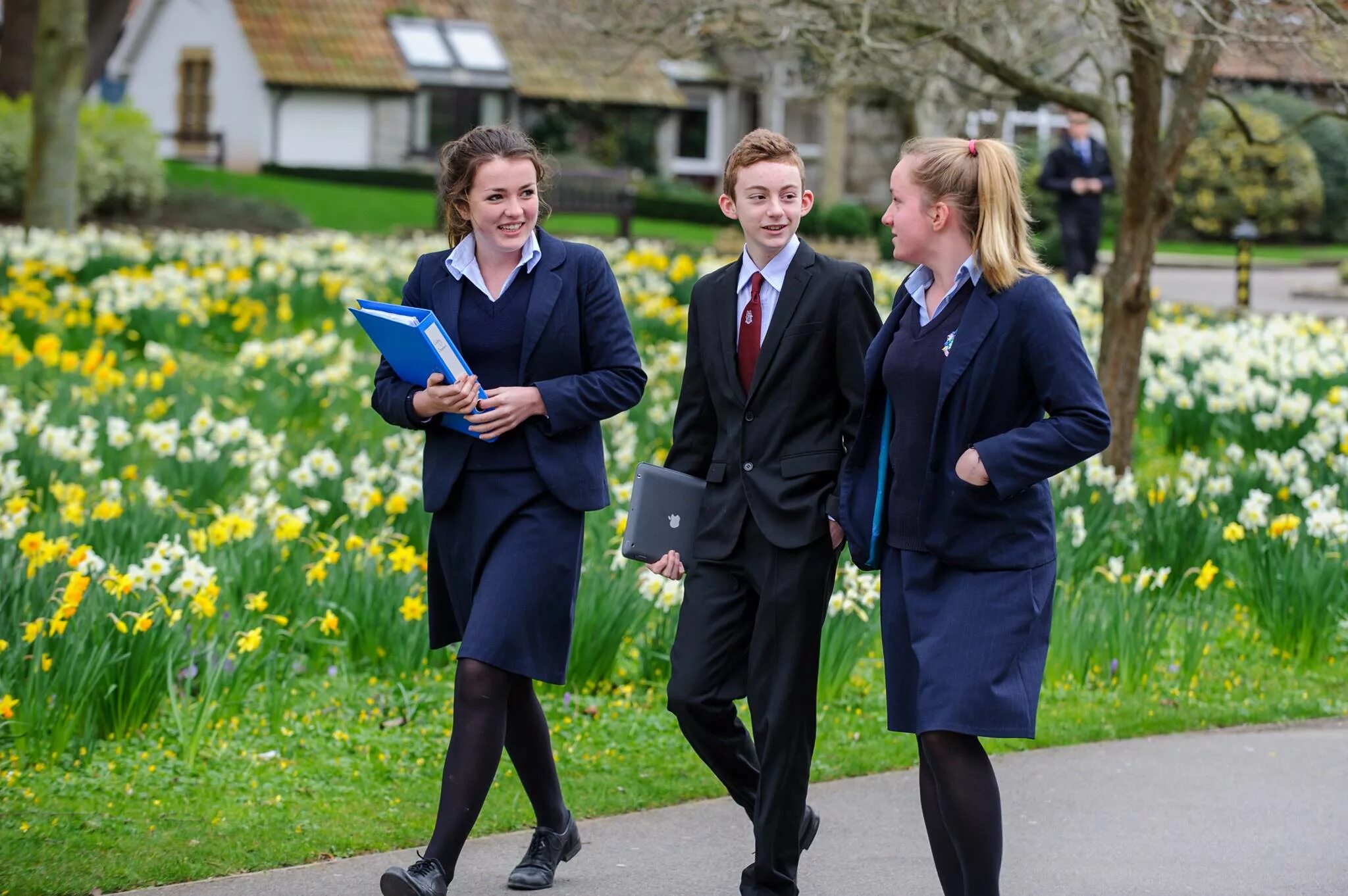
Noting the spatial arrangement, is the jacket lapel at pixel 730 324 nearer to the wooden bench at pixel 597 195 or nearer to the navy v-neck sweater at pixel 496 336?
the navy v-neck sweater at pixel 496 336

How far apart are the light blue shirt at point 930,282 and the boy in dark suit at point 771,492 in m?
0.28

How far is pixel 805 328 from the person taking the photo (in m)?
3.80

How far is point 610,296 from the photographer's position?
13.4ft

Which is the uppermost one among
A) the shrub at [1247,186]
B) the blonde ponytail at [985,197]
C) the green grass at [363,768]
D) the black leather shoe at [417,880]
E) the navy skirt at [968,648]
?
the shrub at [1247,186]

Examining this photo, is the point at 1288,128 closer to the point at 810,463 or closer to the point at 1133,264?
the point at 1133,264

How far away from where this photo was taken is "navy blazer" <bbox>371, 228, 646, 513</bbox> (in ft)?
13.0

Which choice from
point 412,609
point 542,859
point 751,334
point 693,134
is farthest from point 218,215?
point 751,334

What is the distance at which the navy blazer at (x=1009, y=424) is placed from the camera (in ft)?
10.8

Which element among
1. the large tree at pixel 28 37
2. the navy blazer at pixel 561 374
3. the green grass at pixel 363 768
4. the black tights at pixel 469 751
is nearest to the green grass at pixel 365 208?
the large tree at pixel 28 37

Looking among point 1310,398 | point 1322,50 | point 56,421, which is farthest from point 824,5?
point 56,421

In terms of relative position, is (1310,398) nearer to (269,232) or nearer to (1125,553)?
(1125,553)

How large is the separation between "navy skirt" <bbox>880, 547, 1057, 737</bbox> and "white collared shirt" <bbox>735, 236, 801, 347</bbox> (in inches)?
26.6

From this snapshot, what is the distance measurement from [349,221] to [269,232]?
2.92m

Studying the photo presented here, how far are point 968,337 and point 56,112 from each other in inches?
532
